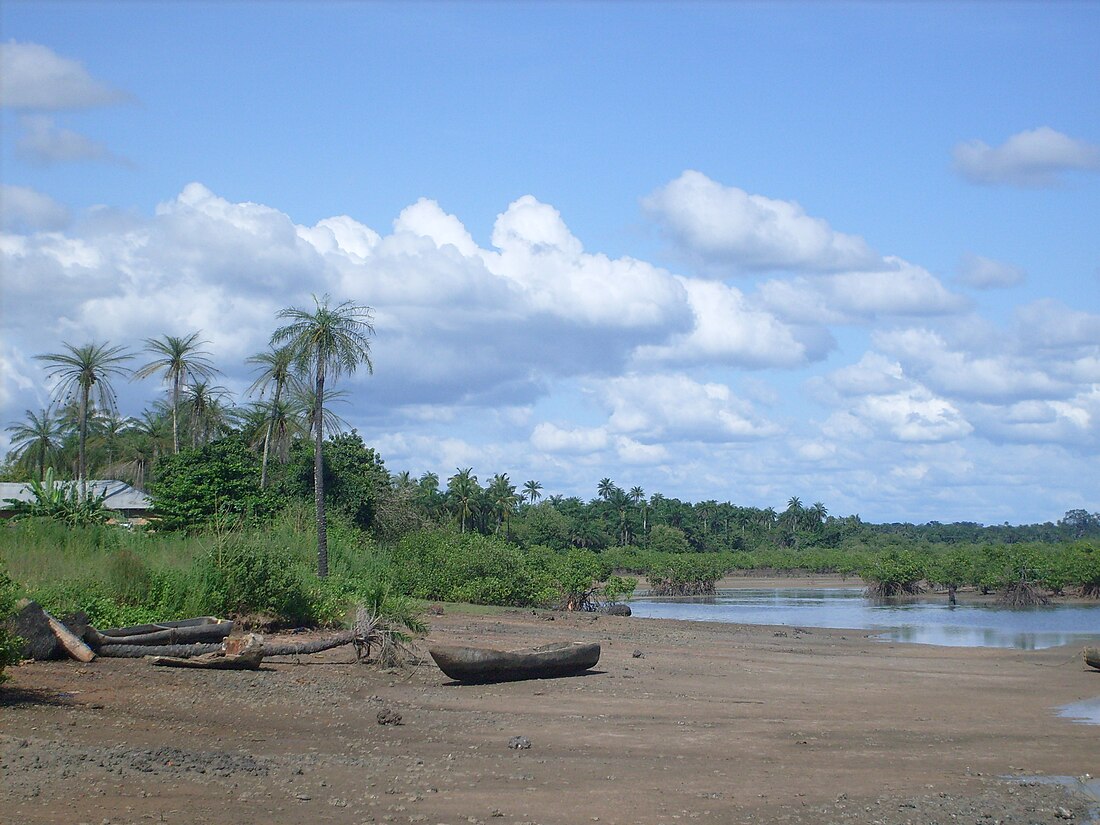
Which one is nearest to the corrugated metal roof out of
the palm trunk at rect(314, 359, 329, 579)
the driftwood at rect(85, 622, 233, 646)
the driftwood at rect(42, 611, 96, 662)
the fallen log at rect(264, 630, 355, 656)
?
the palm trunk at rect(314, 359, 329, 579)

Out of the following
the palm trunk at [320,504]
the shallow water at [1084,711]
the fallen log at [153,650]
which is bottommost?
the shallow water at [1084,711]

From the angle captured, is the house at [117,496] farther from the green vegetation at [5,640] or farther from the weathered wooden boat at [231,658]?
the green vegetation at [5,640]

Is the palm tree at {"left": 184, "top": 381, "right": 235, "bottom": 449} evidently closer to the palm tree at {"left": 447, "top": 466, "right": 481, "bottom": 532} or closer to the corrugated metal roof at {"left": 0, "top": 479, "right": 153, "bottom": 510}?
the corrugated metal roof at {"left": 0, "top": 479, "right": 153, "bottom": 510}

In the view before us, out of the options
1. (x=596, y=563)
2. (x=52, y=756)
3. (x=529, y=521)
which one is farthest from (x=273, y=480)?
(x=529, y=521)

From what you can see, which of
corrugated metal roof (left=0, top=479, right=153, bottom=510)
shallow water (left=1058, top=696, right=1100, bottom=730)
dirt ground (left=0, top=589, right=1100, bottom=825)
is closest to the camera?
dirt ground (left=0, top=589, right=1100, bottom=825)

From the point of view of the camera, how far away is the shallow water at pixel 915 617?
34.3 meters

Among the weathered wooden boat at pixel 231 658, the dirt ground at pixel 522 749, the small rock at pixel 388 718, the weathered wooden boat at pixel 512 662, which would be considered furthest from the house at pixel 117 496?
the small rock at pixel 388 718

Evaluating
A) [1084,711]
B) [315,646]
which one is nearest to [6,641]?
[315,646]

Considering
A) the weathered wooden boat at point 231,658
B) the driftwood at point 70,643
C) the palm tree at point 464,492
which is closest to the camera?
the driftwood at point 70,643

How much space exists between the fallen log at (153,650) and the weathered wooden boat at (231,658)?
13 centimetres

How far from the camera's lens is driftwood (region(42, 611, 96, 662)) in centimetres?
1436

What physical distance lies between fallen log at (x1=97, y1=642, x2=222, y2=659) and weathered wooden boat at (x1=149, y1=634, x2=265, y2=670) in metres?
0.13

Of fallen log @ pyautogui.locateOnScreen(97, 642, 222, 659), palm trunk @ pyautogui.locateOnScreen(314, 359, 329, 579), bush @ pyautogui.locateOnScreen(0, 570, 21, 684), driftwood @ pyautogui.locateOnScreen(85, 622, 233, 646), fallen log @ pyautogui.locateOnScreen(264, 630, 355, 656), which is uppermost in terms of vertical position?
palm trunk @ pyautogui.locateOnScreen(314, 359, 329, 579)

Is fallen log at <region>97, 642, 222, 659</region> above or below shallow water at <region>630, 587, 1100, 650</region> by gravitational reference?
above
